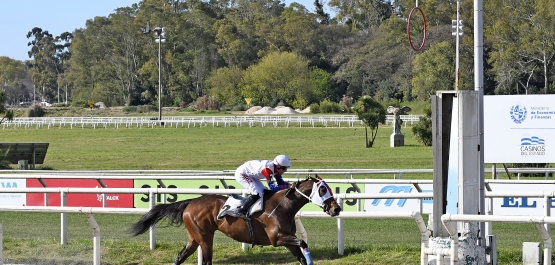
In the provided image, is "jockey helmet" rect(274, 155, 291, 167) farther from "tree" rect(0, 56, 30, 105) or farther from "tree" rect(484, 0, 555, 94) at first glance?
"tree" rect(0, 56, 30, 105)

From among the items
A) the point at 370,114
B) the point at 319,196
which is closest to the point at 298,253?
the point at 319,196

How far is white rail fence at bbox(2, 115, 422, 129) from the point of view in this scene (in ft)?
144

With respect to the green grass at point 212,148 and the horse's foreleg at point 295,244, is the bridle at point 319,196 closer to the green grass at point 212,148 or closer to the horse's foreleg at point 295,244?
the horse's foreleg at point 295,244

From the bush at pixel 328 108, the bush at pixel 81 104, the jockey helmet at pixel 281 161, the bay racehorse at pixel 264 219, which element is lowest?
the bay racehorse at pixel 264 219

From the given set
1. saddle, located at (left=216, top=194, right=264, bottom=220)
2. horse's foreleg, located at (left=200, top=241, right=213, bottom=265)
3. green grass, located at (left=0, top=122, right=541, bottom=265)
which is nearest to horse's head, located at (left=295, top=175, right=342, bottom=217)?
saddle, located at (left=216, top=194, right=264, bottom=220)

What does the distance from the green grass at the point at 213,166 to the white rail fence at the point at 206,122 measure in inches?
58.8

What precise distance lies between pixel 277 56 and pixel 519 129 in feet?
182

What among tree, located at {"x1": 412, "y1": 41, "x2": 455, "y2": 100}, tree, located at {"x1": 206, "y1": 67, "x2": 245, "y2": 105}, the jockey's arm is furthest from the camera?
tree, located at {"x1": 206, "y1": 67, "x2": 245, "y2": 105}

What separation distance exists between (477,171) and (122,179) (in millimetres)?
7960

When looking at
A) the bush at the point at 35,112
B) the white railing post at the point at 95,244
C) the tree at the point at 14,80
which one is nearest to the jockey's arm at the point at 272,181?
the white railing post at the point at 95,244

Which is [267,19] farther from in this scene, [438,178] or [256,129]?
[438,178]

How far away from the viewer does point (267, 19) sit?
85.3m

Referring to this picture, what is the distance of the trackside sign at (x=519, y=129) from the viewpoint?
1525 centimetres

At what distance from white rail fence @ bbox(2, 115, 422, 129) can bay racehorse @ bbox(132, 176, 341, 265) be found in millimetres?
34573
